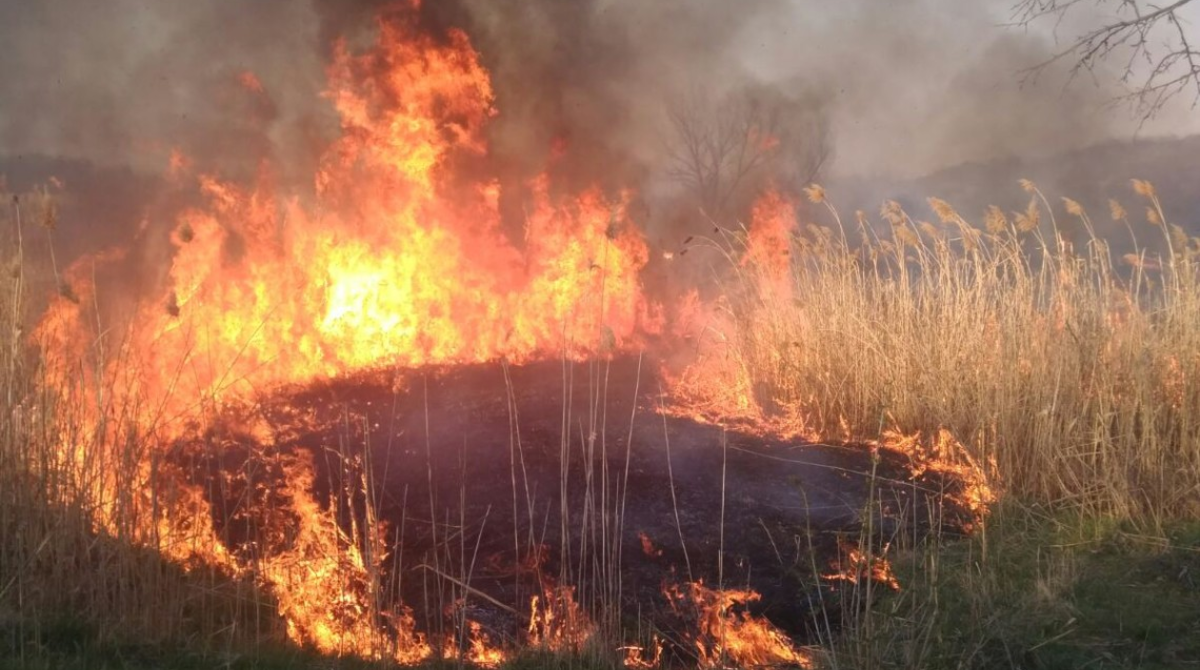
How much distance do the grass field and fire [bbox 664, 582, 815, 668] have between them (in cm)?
25

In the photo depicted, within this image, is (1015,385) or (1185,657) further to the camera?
(1015,385)

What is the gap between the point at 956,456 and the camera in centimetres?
619

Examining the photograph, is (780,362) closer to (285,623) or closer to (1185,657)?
(1185,657)

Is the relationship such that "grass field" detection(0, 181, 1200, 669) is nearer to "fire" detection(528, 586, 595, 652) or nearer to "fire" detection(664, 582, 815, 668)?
"fire" detection(528, 586, 595, 652)

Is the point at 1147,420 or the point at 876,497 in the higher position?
the point at 1147,420

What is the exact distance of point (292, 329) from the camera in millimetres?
8328

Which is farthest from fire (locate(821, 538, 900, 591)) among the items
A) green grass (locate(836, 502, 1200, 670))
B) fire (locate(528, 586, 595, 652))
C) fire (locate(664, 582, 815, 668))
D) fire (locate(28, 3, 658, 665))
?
fire (locate(28, 3, 658, 665))

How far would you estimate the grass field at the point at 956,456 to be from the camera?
3973 mm

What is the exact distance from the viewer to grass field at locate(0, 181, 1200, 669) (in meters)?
3.97

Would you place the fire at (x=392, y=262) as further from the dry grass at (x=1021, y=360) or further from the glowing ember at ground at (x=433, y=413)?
the dry grass at (x=1021, y=360)

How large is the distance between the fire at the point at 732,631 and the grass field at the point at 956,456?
0.25 metres

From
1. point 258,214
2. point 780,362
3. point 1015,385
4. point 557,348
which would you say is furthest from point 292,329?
point 1015,385

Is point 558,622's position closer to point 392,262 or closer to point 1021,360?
point 1021,360

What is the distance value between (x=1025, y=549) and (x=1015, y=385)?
1.38m
